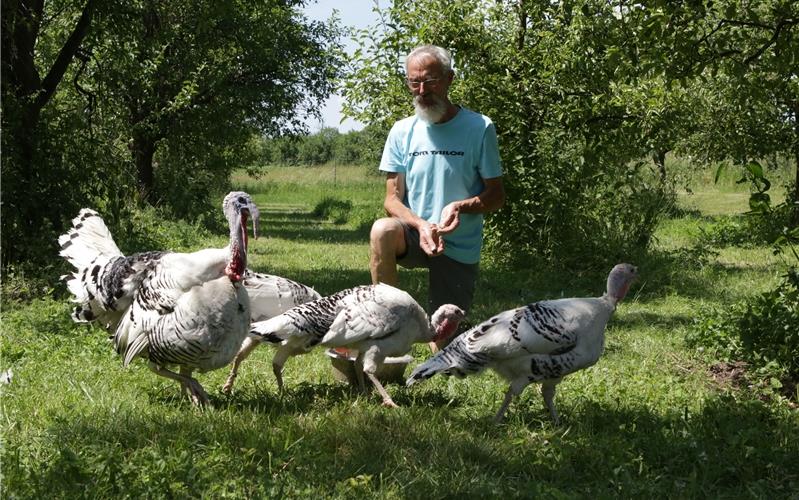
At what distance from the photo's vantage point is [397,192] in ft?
22.6

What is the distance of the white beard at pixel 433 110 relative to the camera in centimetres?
647

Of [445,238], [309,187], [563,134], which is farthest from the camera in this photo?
[309,187]

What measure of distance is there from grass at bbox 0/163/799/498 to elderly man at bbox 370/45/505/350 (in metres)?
0.94

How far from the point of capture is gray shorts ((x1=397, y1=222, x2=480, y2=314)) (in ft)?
21.8

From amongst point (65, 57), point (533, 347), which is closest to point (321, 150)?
point (65, 57)

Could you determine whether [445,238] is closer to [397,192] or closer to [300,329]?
[397,192]

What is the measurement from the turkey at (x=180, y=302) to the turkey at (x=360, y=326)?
0.44 metres

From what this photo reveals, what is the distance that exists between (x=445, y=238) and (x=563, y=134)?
6.37m

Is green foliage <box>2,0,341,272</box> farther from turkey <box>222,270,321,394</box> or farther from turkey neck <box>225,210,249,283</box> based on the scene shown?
turkey neck <box>225,210,249,283</box>

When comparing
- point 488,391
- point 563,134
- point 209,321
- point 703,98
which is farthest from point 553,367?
point 703,98

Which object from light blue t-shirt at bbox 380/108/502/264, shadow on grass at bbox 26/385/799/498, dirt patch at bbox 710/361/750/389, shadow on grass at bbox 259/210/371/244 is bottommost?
shadow on grass at bbox 259/210/371/244

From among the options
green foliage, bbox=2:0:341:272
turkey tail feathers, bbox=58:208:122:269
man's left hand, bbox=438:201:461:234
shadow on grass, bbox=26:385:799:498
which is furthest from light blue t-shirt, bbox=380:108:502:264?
green foliage, bbox=2:0:341:272

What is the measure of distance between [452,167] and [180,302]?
2.40 metres

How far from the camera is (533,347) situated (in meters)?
5.20
